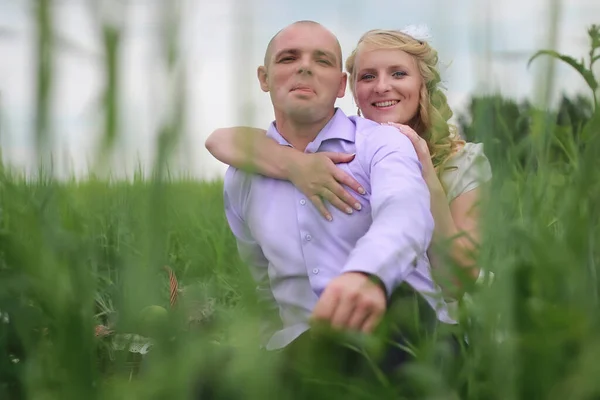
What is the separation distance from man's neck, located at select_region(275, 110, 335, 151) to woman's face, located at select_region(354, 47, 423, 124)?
1.35 feet

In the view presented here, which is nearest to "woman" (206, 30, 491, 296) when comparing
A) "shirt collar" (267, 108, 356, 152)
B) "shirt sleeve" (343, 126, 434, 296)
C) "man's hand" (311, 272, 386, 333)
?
"shirt collar" (267, 108, 356, 152)

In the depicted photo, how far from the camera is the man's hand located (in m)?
1.02

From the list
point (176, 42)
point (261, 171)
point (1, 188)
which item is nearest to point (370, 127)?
point (261, 171)

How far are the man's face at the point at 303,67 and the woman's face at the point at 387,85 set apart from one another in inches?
20.0

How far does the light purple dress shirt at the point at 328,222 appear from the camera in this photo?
4.44 ft

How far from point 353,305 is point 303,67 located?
2.35 ft

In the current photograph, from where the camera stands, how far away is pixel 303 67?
5.32 feet

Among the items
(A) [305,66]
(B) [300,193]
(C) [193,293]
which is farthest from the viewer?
(B) [300,193]

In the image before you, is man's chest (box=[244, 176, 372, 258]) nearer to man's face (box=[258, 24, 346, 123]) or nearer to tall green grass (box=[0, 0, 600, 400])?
man's face (box=[258, 24, 346, 123])

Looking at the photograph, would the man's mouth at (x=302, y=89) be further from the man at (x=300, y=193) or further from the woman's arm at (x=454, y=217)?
the woman's arm at (x=454, y=217)

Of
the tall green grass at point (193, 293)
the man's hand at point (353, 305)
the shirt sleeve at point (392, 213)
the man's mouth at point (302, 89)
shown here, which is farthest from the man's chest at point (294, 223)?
the tall green grass at point (193, 293)

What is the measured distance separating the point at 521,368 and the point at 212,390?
0.35 m

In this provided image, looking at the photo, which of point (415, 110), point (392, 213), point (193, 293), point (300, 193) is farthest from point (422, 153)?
point (193, 293)

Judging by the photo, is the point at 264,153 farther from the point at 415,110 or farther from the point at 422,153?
the point at 415,110
